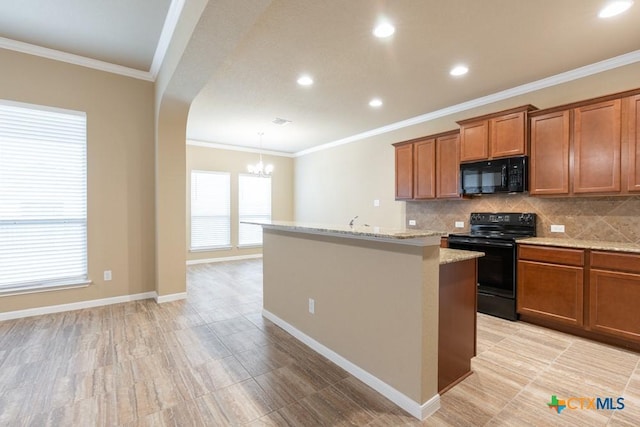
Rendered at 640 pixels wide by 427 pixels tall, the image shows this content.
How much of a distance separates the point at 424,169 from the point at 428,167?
7 cm

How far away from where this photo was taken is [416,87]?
380 centimetres

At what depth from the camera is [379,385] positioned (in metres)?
2.00

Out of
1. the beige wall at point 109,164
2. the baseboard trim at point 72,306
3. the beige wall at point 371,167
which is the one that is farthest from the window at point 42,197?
the beige wall at point 371,167

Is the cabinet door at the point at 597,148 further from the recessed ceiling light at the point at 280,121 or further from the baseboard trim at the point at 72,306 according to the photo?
the baseboard trim at the point at 72,306

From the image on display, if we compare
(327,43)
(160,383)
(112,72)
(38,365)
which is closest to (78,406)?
(160,383)

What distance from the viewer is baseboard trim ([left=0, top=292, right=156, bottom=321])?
332 centimetres

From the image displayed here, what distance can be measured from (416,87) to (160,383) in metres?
4.15

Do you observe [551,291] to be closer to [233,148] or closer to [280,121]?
[280,121]

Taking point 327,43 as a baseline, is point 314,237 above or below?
below

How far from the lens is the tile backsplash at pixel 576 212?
3.05 m

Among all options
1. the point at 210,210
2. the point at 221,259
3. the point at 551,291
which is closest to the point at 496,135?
the point at 551,291

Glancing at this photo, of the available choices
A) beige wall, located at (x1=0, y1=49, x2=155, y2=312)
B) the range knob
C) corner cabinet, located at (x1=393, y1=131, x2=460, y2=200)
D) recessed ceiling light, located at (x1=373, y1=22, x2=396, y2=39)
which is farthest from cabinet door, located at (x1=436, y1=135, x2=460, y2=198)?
beige wall, located at (x1=0, y1=49, x2=155, y2=312)

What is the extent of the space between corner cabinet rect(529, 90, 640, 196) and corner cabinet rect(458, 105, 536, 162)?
12 cm

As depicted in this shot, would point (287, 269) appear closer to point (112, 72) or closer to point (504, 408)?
point (504, 408)
